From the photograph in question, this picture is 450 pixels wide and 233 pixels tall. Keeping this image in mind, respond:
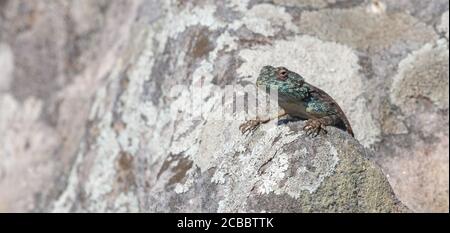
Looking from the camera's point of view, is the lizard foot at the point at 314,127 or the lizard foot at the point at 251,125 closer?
the lizard foot at the point at 314,127

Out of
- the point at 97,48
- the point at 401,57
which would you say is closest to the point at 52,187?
the point at 97,48

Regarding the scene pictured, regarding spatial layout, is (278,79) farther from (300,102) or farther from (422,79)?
(422,79)

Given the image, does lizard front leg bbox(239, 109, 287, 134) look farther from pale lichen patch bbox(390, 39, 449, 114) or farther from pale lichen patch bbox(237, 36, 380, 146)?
pale lichen patch bbox(390, 39, 449, 114)

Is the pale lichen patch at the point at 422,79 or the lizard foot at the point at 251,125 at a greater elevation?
the lizard foot at the point at 251,125

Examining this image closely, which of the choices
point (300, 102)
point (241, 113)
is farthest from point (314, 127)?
point (241, 113)

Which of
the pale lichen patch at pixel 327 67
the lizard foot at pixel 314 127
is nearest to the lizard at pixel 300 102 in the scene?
the lizard foot at pixel 314 127

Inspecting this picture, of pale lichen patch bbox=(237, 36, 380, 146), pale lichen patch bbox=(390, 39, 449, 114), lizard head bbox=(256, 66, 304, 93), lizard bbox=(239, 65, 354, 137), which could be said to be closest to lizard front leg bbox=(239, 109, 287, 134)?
lizard bbox=(239, 65, 354, 137)

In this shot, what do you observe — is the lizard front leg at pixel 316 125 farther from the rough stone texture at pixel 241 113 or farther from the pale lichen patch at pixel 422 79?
the pale lichen patch at pixel 422 79
